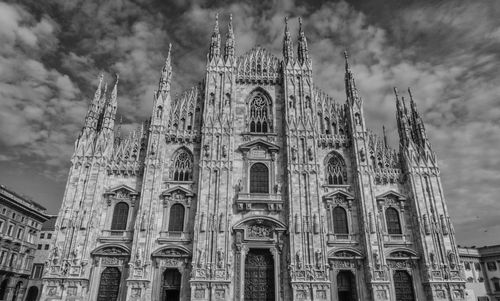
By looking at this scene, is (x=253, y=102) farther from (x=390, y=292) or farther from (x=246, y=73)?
(x=390, y=292)

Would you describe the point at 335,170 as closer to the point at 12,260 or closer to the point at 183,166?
the point at 183,166

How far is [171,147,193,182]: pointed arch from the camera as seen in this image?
32.8 metres

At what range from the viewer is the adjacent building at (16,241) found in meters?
48.0

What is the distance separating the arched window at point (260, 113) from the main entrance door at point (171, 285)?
14721 millimetres

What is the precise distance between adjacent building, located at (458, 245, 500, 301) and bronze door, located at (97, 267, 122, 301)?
174 ft

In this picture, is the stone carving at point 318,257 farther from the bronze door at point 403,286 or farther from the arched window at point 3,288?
the arched window at point 3,288

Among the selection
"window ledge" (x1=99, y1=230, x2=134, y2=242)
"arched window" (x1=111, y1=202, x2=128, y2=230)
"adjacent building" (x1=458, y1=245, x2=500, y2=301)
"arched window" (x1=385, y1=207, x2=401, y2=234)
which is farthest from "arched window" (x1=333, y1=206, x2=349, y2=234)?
"adjacent building" (x1=458, y1=245, x2=500, y2=301)

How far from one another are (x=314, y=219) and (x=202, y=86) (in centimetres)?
1721

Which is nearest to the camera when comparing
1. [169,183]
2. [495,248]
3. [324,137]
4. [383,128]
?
[169,183]

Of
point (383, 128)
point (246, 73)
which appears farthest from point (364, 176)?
point (246, 73)

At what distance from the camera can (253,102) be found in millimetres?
36531

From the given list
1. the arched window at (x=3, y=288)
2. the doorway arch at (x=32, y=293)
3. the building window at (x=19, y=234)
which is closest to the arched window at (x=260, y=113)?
the building window at (x=19, y=234)

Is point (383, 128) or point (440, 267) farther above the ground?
point (383, 128)

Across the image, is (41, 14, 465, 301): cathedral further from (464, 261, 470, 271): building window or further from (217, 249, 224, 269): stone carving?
(464, 261, 470, 271): building window
